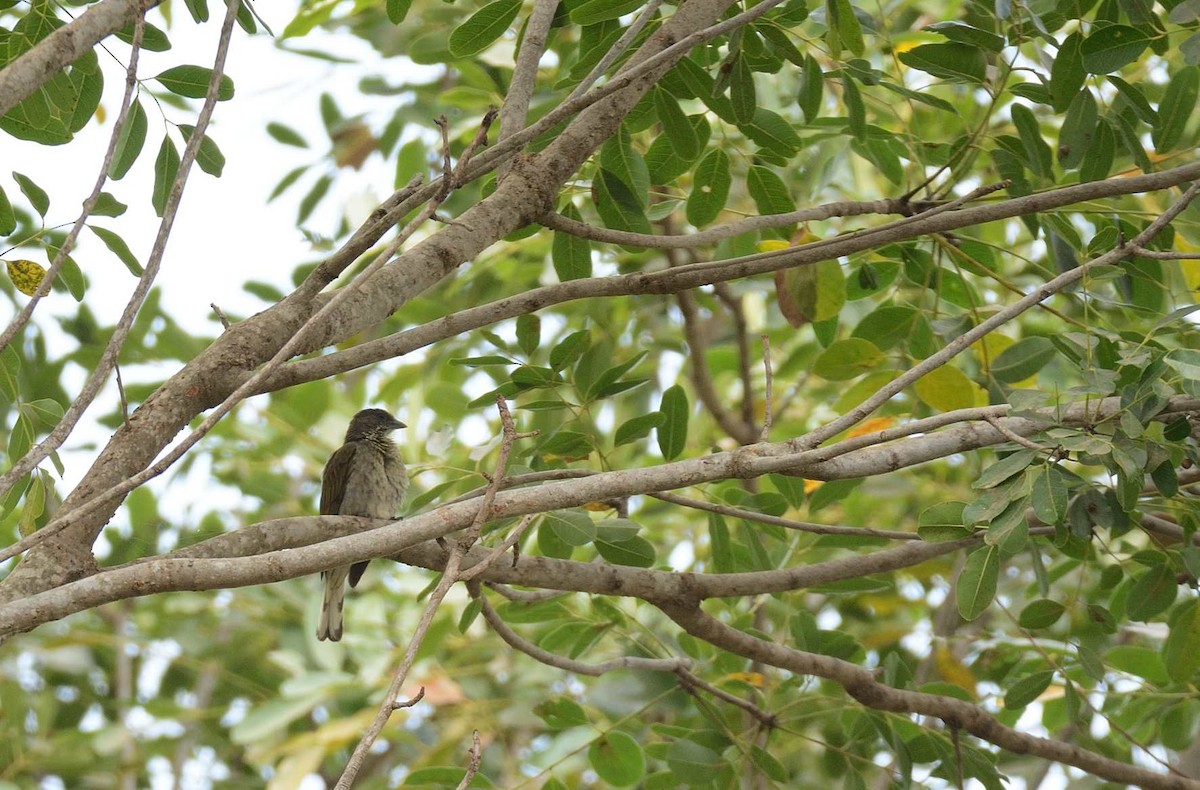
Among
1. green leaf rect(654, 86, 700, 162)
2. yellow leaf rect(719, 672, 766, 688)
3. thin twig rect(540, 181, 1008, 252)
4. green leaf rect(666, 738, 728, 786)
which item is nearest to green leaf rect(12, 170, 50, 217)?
thin twig rect(540, 181, 1008, 252)

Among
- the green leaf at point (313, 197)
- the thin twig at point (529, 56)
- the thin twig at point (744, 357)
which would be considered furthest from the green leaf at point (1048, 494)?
the green leaf at point (313, 197)

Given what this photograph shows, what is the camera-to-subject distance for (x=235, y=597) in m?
6.72

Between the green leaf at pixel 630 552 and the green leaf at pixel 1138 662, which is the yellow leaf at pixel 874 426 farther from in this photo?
the green leaf at pixel 1138 662

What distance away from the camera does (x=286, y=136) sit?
552cm

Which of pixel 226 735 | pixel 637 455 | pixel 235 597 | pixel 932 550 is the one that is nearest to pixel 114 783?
pixel 226 735

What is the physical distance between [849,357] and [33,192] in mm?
2107

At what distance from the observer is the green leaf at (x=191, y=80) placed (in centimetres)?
280

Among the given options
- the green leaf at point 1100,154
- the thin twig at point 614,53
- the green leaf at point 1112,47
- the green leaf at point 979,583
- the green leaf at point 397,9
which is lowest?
the green leaf at point 979,583

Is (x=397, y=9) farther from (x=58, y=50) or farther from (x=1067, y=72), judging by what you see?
(x=1067, y=72)

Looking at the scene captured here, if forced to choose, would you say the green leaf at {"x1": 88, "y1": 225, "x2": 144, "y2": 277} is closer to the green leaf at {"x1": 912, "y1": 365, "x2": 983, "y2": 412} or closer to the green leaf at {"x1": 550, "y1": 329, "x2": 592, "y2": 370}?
the green leaf at {"x1": 550, "y1": 329, "x2": 592, "y2": 370}

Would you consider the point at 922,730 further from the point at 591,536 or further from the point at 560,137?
the point at 560,137

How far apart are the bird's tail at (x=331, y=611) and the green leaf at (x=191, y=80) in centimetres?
285

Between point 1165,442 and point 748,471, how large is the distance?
100cm

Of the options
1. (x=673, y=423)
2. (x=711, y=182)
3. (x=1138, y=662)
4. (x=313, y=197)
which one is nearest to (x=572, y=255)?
(x=711, y=182)
